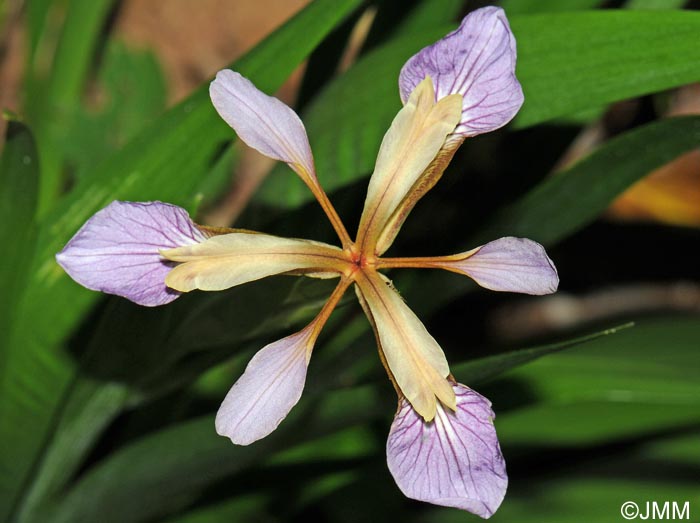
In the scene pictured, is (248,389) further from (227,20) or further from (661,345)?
(227,20)

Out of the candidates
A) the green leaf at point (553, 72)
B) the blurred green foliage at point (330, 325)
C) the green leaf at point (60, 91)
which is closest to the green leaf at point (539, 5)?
the blurred green foliage at point (330, 325)

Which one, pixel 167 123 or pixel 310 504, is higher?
pixel 167 123

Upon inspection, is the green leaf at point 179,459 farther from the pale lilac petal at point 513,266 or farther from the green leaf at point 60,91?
the green leaf at point 60,91

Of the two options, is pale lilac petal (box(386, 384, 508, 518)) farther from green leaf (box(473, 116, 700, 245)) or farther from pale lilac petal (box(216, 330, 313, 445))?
green leaf (box(473, 116, 700, 245))

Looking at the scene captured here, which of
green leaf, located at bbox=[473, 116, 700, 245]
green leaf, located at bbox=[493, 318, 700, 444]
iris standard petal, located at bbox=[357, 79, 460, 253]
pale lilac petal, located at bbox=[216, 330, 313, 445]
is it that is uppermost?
iris standard petal, located at bbox=[357, 79, 460, 253]

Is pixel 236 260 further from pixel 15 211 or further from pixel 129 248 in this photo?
pixel 15 211

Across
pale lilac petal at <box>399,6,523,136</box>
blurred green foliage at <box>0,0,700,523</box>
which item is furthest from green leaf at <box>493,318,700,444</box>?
pale lilac petal at <box>399,6,523,136</box>

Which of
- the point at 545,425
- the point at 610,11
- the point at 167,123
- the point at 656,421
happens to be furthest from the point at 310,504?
the point at 610,11
